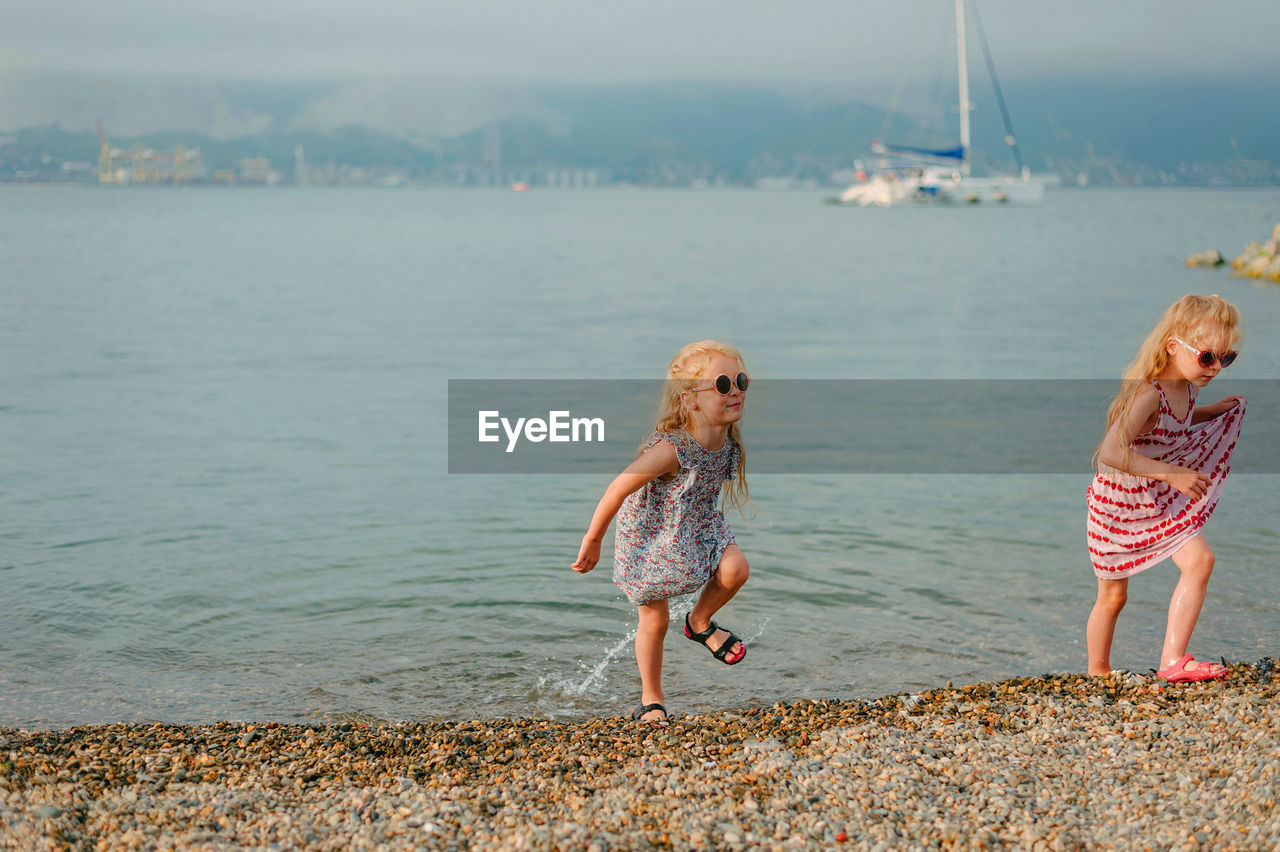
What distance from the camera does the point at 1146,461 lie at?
16.6ft

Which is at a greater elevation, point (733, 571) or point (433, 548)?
point (733, 571)

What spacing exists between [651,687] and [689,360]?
5.03ft

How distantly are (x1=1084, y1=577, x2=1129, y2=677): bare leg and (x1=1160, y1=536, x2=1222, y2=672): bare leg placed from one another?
271 millimetres

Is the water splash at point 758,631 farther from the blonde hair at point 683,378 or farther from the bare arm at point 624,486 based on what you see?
the bare arm at point 624,486

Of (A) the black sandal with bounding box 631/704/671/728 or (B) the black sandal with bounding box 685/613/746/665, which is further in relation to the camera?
(B) the black sandal with bounding box 685/613/746/665

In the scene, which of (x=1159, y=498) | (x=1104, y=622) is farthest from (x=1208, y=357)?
(x=1104, y=622)

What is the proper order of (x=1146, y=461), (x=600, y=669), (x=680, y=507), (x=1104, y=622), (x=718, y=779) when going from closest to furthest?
(x=718, y=779) → (x=1146, y=461) → (x=680, y=507) → (x=1104, y=622) → (x=600, y=669)

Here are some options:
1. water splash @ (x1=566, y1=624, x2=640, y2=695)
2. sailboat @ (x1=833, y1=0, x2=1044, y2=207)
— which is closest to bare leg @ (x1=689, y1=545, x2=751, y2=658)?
water splash @ (x1=566, y1=624, x2=640, y2=695)

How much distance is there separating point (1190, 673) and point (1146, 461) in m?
0.96

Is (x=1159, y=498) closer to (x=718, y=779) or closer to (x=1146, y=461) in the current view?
(x=1146, y=461)

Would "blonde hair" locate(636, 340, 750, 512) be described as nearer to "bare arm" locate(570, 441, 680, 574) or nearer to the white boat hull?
"bare arm" locate(570, 441, 680, 574)

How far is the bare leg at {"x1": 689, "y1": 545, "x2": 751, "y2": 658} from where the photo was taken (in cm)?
526
